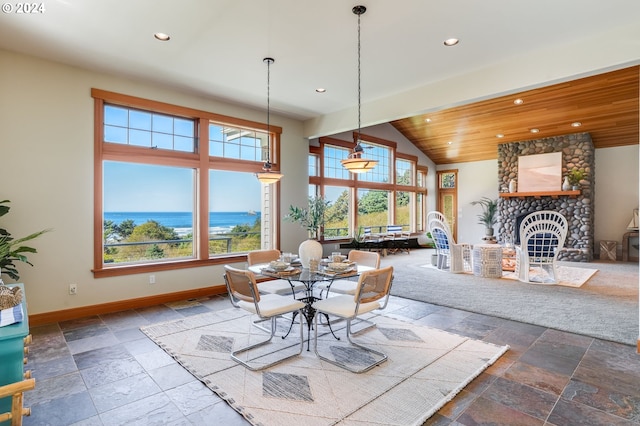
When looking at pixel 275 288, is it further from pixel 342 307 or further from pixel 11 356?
pixel 11 356

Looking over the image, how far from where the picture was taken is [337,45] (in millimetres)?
3641

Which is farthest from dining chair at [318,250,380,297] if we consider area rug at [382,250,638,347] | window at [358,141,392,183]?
window at [358,141,392,183]

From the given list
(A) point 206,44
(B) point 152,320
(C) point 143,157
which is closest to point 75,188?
(C) point 143,157

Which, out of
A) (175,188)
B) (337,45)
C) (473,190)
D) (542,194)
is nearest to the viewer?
(337,45)

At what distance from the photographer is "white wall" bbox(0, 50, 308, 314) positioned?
3.81 meters

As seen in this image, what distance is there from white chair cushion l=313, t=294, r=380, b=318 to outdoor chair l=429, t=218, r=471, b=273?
4198 mm

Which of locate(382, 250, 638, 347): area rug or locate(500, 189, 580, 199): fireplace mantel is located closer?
locate(382, 250, 638, 347): area rug

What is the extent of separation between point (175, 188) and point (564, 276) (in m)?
7.21

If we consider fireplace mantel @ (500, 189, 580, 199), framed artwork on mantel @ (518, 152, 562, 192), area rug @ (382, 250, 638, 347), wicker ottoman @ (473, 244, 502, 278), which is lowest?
area rug @ (382, 250, 638, 347)

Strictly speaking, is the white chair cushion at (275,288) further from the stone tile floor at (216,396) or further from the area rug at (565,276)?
the area rug at (565,276)

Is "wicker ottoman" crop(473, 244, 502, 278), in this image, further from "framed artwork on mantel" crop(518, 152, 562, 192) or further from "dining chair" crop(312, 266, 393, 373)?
"dining chair" crop(312, 266, 393, 373)

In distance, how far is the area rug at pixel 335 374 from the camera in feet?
7.22

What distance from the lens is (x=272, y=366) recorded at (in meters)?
2.86

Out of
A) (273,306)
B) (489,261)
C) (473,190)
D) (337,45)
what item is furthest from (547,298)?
(473,190)
